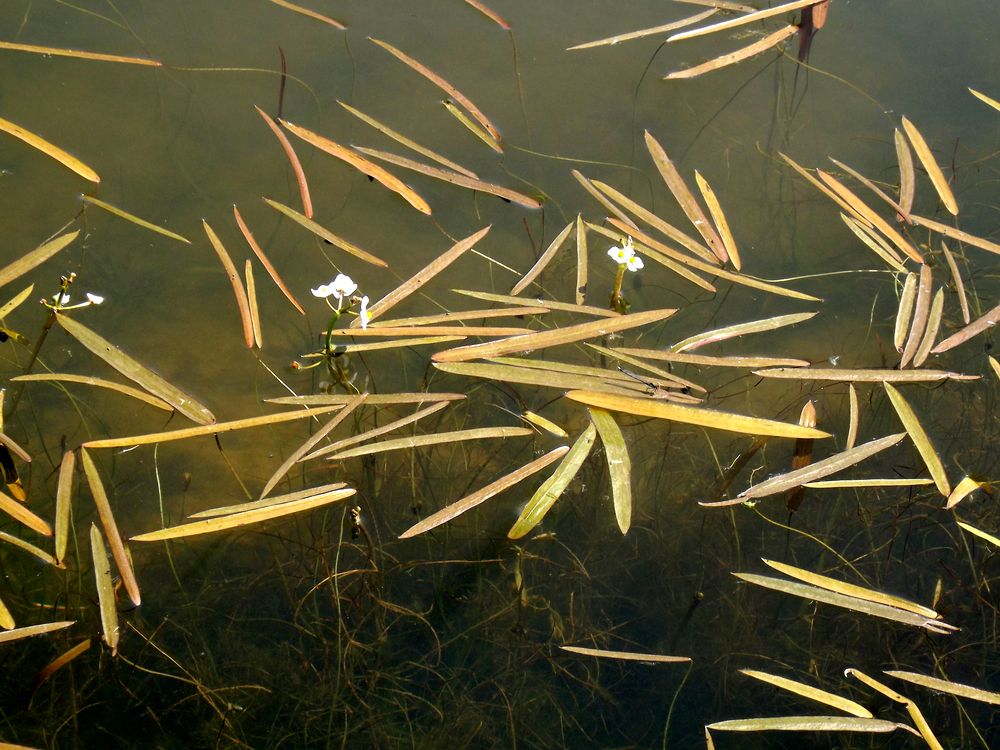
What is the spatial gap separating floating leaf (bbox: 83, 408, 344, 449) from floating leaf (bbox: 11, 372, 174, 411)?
0.08 meters

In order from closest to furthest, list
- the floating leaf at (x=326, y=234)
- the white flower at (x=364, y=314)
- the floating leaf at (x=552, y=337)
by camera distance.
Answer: the white flower at (x=364, y=314)
the floating leaf at (x=552, y=337)
the floating leaf at (x=326, y=234)

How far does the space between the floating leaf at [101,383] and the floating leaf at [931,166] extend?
7.77 feet

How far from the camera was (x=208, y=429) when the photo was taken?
1.94 meters

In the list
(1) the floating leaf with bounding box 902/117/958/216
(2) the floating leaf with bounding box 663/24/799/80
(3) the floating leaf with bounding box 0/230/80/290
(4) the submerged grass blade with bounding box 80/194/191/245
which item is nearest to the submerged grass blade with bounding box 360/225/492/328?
(4) the submerged grass blade with bounding box 80/194/191/245

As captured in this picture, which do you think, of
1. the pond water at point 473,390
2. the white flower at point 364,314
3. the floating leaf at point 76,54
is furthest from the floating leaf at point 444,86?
the white flower at point 364,314

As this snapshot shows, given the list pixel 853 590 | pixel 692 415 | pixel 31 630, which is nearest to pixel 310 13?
pixel 692 415

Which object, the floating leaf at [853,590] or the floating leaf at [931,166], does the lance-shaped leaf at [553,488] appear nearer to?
the floating leaf at [853,590]

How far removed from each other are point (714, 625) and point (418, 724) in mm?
692

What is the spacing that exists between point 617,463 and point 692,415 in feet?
0.81

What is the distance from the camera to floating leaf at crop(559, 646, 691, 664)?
177 cm

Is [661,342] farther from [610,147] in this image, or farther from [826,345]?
[610,147]

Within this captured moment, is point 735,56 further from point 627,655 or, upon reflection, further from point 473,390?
point 627,655

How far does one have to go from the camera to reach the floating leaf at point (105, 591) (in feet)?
5.52

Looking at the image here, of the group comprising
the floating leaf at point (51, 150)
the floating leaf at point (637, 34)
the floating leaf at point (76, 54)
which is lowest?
the floating leaf at point (51, 150)
